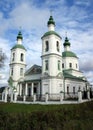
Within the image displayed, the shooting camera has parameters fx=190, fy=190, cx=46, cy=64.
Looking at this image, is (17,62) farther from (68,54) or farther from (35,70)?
(68,54)

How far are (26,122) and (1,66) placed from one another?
23.4 metres

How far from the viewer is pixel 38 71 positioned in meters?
36.8

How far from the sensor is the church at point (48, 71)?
3189 centimetres

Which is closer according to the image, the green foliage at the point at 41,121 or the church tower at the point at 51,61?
the green foliage at the point at 41,121

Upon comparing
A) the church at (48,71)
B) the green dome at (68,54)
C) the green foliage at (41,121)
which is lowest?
the green foliage at (41,121)

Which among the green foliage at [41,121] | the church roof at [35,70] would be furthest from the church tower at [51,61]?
the green foliage at [41,121]

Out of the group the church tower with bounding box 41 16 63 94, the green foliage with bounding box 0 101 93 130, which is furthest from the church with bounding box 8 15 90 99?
the green foliage with bounding box 0 101 93 130

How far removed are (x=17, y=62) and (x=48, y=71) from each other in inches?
414

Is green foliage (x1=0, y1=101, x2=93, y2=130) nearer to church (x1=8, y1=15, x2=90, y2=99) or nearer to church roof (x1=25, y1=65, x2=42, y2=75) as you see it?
church (x1=8, y1=15, x2=90, y2=99)

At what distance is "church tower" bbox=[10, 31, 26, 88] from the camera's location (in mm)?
39594

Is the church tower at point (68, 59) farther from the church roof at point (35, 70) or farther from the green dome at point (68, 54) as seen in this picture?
the church roof at point (35, 70)

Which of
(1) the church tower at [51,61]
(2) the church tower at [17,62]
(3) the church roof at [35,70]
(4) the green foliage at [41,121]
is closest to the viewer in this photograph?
(4) the green foliage at [41,121]

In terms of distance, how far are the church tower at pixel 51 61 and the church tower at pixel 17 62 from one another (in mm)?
8373

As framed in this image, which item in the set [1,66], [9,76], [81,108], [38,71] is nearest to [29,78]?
[38,71]
